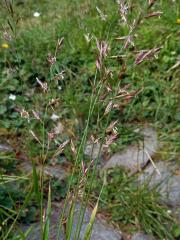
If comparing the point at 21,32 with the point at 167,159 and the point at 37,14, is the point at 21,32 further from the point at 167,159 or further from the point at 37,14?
the point at 167,159

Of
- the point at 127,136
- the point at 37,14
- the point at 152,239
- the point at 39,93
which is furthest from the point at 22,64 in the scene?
the point at 152,239

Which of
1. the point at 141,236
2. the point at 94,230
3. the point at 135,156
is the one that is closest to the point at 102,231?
the point at 94,230

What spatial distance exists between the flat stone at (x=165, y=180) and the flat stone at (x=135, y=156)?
0.22ft

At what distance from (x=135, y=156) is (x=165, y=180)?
0.29 m

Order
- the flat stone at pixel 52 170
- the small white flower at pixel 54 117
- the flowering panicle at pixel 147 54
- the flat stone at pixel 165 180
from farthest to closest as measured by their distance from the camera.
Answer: the small white flower at pixel 54 117, the flat stone at pixel 52 170, the flat stone at pixel 165 180, the flowering panicle at pixel 147 54

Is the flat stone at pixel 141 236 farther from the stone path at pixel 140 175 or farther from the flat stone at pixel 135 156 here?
the flat stone at pixel 135 156

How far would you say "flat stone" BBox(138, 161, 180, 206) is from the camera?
Result: 286cm

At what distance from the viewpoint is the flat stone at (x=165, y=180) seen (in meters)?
2.86

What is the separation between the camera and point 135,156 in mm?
3188

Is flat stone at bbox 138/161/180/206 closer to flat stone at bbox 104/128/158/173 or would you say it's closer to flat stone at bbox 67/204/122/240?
flat stone at bbox 104/128/158/173

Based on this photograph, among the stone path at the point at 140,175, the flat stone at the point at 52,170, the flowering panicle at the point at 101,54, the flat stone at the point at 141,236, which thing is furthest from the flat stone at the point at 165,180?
the flowering panicle at the point at 101,54

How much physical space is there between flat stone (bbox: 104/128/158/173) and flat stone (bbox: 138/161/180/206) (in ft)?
0.22

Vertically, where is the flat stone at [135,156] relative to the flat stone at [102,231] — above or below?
above

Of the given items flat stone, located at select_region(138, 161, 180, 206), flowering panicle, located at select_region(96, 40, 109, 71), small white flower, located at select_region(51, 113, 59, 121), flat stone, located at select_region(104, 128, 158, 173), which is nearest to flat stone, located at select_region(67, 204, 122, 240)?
flat stone, located at select_region(138, 161, 180, 206)
